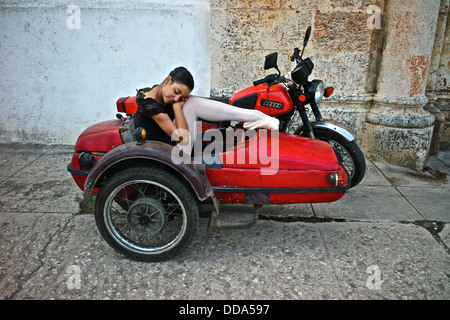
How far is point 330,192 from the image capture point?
8.52ft

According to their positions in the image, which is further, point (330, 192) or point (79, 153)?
point (79, 153)

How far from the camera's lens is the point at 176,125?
2.54 meters

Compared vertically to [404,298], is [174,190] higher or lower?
higher

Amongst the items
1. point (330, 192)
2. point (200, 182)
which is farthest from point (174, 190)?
point (330, 192)

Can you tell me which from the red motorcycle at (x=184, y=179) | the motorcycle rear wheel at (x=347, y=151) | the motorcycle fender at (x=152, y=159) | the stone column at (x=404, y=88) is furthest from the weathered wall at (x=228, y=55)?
the motorcycle fender at (x=152, y=159)

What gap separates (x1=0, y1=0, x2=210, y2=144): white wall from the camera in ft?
14.7

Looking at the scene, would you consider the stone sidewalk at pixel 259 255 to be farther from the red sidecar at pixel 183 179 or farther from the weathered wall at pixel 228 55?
the weathered wall at pixel 228 55

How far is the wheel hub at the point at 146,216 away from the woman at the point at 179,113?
45cm

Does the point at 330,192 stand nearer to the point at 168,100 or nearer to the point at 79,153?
the point at 168,100

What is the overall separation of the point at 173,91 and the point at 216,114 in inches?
14.2

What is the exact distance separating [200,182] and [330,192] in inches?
39.2
